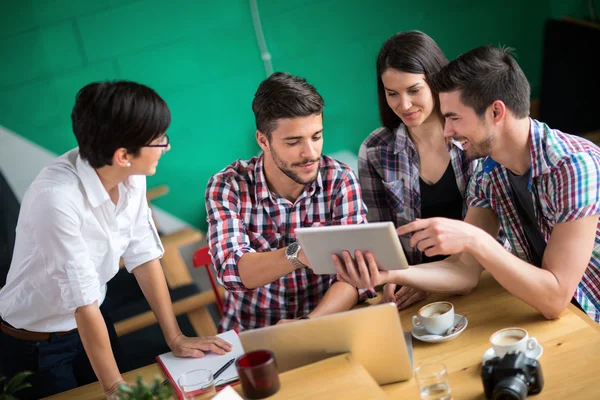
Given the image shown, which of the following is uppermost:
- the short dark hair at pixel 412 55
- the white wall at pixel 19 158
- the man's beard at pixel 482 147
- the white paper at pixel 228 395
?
the short dark hair at pixel 412 55

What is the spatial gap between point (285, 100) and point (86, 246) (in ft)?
2.42

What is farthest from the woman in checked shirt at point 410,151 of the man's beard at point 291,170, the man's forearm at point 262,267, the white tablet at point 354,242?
the white tablet at point 354,242

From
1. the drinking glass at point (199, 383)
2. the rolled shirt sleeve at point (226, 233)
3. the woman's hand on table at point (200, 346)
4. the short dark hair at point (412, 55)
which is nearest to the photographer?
the drinking glass at point (199, 383)

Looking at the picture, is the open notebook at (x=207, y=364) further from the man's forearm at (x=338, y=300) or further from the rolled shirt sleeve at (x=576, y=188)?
the rolled shirt sleeve at (x=576, y=188)

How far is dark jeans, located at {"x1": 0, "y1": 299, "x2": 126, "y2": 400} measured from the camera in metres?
1.99

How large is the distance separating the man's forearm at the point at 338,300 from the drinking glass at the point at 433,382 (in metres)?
0.59

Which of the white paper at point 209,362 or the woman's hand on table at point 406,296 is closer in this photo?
the white paper at point 209,362

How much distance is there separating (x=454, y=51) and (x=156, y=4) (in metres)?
1.76

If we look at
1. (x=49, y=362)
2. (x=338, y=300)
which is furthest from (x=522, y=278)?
(x=49, y=362)

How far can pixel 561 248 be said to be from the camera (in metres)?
1.75

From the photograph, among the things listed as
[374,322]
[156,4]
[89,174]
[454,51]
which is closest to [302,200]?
[89,174]

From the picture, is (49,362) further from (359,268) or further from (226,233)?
(359,268)

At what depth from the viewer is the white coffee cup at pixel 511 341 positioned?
1509 millimetres

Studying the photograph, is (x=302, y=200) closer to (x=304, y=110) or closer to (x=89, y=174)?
(x=304, y=110)
